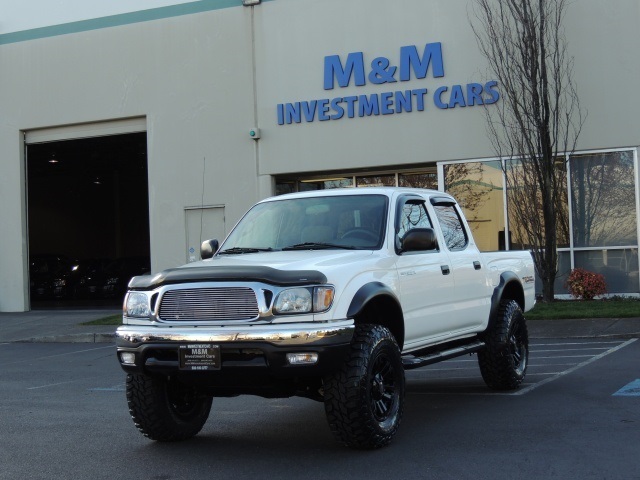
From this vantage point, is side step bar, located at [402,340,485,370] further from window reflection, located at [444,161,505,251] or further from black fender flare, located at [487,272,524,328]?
window reflection, located at [444,161,505,251]

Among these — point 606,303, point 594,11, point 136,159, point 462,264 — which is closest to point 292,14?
point 594,11

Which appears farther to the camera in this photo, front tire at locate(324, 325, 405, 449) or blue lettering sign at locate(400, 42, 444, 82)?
blue lettering sign at locate(400, 42, 444, 82)

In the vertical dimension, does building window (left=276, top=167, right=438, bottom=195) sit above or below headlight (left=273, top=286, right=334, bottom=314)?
above

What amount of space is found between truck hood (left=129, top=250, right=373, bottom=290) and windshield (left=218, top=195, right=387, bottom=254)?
0.35 metres

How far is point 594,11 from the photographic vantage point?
19.5m

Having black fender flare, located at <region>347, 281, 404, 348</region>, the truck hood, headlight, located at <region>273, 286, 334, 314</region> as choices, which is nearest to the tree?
black fender flare, located at <region>347, 281, 404, 348</region>

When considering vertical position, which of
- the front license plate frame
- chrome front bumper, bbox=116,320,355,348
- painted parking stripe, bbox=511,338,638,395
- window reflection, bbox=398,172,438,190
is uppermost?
window reflection, bbox=398,172,438,190

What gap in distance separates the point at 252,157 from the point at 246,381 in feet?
52.2

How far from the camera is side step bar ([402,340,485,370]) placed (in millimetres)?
7504

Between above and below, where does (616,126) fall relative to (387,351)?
above

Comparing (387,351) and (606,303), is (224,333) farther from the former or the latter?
(606,303)

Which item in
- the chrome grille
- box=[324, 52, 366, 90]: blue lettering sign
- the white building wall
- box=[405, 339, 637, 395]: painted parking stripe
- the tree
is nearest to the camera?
the chrome grille

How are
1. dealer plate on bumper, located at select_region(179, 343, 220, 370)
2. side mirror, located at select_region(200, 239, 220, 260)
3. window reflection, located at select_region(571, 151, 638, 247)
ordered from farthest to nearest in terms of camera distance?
window reflection, located at select_region(571, 151, 638, 247) < side mirror, located at select_region(200, 239, 220, 260) < dealer plate on bumper, located at select_region(179, 343, 220, 370)

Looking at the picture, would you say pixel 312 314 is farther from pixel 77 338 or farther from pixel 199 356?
pixel 77 338
